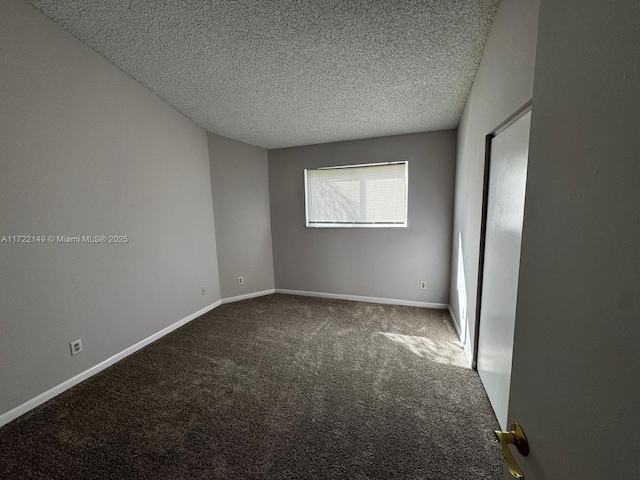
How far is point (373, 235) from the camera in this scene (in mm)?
3643

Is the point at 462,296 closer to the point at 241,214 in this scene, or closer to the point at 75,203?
the point at 241,214

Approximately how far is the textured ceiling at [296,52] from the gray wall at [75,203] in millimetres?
283

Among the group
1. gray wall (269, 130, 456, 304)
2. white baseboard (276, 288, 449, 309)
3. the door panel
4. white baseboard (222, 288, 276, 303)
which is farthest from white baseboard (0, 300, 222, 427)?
the door panel

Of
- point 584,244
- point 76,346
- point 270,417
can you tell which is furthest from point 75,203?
point 584,244

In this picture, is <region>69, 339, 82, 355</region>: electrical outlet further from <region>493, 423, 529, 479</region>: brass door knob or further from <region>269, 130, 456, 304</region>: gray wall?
<region>493, 423, 529, 479</region>: brass door knob

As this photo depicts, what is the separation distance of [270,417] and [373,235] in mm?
2613

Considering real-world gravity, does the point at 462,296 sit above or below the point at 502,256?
below

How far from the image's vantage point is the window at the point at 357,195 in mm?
3488

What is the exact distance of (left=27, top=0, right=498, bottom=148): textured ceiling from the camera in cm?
154

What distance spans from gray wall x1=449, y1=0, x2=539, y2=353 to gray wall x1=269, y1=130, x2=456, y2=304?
1.15ft

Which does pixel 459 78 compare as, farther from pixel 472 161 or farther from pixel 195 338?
pixel 195 338

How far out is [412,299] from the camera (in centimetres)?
354

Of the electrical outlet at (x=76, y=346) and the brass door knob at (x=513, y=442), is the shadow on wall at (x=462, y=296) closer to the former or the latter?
the brass door knob at (x=513, y=442)

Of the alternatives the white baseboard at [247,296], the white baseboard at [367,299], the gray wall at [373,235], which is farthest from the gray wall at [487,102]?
the white baseboard at [247,296]
